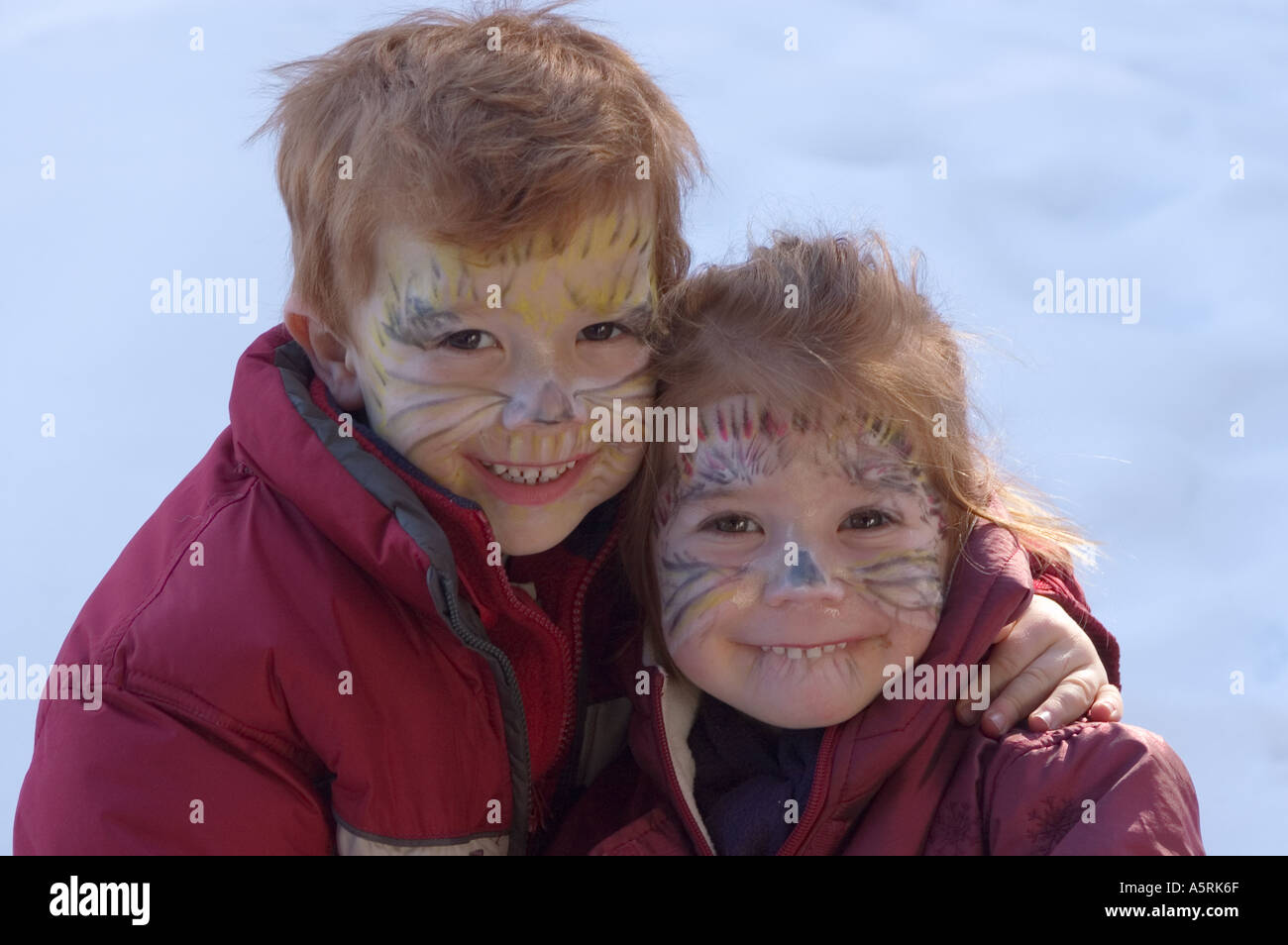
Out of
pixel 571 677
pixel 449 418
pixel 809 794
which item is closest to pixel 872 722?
pixel 809 794

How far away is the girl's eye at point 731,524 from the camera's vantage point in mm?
1804

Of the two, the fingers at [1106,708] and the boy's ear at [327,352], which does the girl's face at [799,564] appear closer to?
the fingers at [1106,708]

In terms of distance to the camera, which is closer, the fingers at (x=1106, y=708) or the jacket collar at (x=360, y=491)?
the jacket collar at (x=360, y=491)

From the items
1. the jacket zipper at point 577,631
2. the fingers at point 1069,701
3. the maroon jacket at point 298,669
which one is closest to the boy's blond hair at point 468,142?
the maroon jacket at point 298,669

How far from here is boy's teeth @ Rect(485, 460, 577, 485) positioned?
180 centimetres

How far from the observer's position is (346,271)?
1773 mm

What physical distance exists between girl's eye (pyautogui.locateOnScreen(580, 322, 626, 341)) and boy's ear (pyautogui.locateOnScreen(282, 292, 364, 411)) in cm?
29

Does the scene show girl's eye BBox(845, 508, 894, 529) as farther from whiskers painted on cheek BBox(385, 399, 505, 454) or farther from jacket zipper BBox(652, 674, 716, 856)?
whiskers painted on cheek BBox(385, 399, 505, 454)

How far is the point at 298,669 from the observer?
169cm

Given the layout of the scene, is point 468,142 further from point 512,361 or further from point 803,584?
point 803,584

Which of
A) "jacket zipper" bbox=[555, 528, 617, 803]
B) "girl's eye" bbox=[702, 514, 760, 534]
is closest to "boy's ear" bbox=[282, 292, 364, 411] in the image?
"jacket zipper" bbox=[555, 528, 617, 803]
